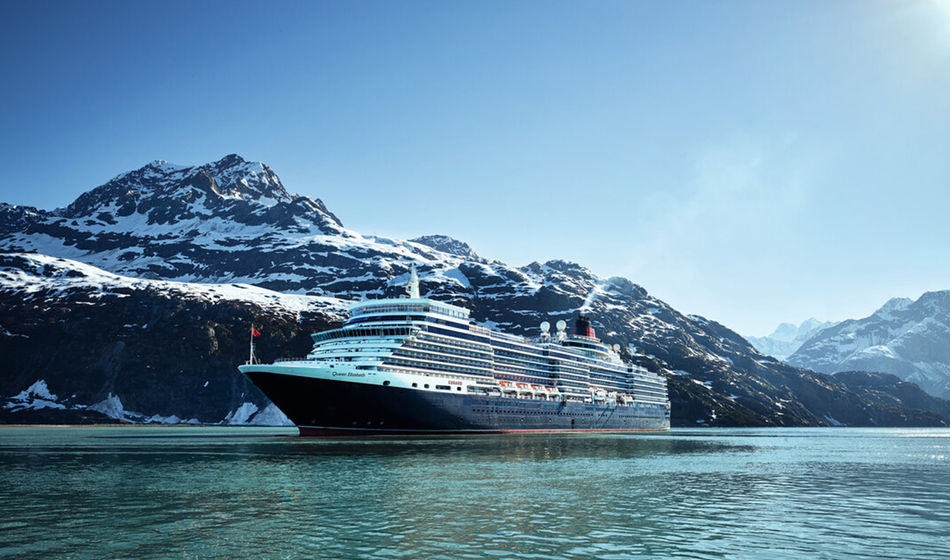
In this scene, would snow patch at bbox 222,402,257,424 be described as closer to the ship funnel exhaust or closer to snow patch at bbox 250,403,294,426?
snow patch at bbox 250,403,294,426

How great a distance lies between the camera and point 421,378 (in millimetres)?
91250

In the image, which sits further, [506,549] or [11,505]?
[11,505]

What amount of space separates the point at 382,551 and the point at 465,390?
262ft

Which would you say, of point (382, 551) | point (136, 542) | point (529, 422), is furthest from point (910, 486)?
point (529, 422)

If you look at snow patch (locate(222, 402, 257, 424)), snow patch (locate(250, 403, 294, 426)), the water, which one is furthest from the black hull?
snow patch (locate(222, 402, 257, 424))

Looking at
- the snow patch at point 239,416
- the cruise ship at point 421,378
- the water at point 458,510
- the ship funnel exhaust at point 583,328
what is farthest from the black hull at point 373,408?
the snow patch at point 239,416

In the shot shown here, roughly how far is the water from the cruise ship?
107 ft

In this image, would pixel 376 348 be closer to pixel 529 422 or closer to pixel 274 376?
pixel 274 376

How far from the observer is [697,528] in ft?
82.8

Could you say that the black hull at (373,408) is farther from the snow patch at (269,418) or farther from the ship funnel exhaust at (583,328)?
the snow patch at (269,418)

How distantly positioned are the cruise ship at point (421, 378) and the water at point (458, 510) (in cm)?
3271

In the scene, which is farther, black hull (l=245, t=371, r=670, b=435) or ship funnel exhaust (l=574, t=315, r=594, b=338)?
ship funnel exhaust (l=574, t=315, r=594, b=338)

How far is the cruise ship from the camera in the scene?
8575cm

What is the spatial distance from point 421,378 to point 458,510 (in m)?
63.2
